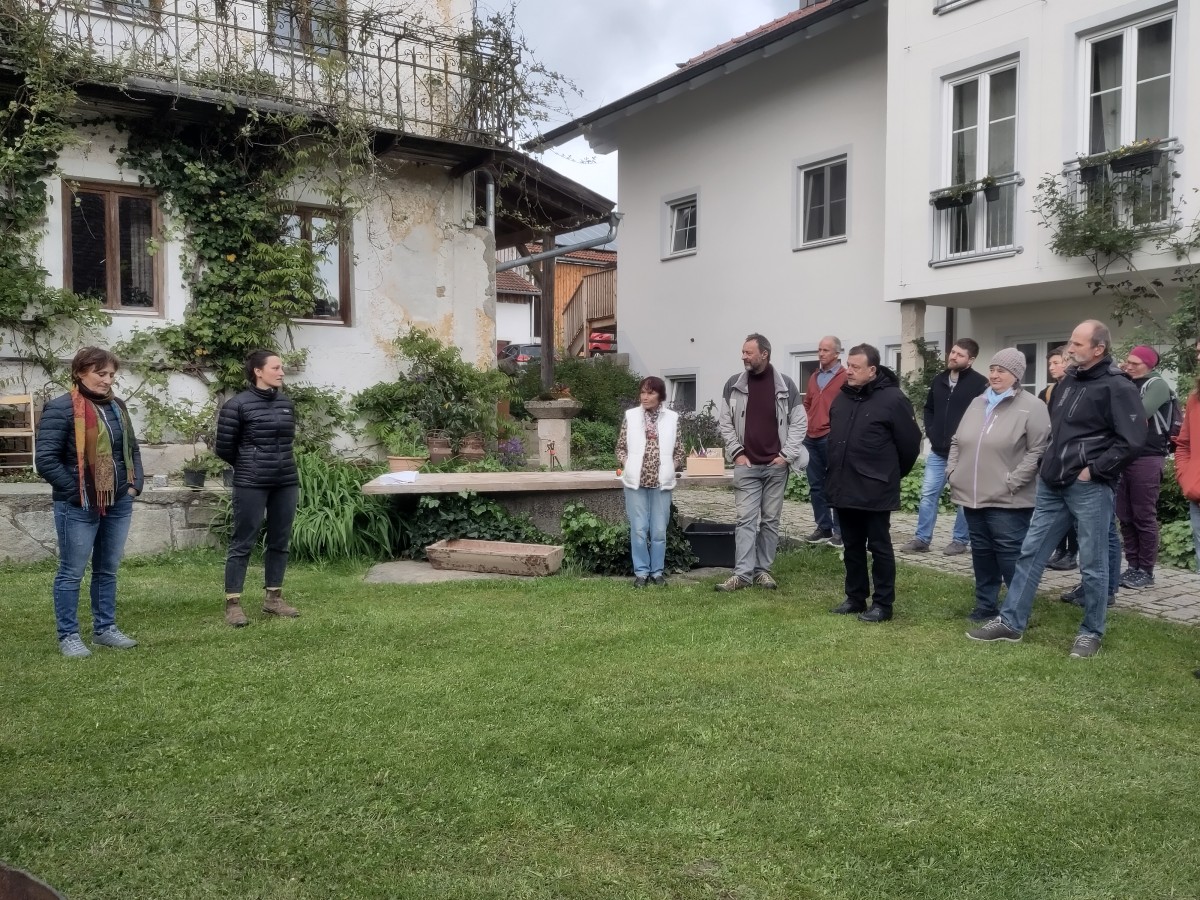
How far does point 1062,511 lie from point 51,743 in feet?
17.0

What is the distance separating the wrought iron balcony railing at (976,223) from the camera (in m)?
11.9

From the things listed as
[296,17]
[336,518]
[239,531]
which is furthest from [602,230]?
[239,531]

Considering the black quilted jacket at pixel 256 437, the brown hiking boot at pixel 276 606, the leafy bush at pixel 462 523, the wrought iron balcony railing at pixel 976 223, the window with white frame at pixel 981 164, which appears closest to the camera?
the black quilted jacket at pixel 256 437

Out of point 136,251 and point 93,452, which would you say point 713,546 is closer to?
point 93,452

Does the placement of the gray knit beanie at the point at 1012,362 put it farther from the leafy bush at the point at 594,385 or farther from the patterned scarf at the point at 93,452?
the leafy bush at the point at 594,385

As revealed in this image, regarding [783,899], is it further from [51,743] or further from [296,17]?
[296,17]

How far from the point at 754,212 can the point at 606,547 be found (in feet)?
32.1

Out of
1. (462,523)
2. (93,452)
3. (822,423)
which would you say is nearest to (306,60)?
(462,523)

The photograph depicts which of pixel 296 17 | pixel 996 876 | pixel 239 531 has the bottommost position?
pixel 996 876

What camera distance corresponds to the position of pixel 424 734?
419 cm

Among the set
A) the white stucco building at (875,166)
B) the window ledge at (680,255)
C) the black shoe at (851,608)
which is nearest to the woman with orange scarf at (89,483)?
the black shoe at (851,608)

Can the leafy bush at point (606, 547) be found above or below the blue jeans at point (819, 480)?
below

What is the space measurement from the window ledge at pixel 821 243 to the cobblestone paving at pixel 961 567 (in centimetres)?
464

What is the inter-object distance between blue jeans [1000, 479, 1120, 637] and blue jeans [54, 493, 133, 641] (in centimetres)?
519
